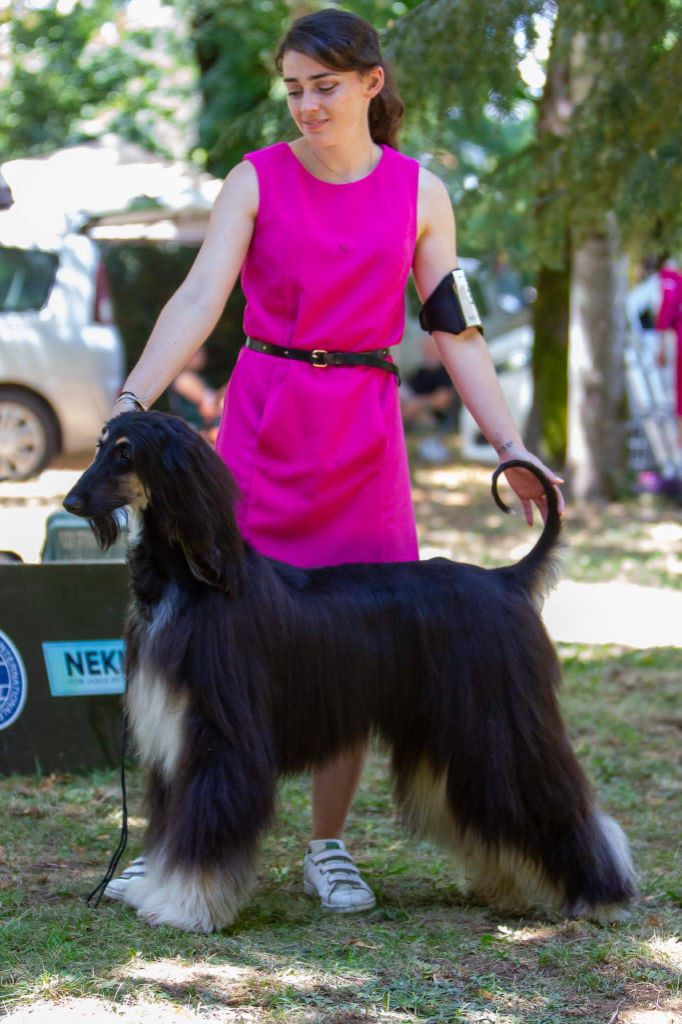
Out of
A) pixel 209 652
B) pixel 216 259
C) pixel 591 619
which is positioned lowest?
pixel 591 619

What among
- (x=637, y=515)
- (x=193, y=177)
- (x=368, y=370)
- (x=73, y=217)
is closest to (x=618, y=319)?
(x=637, y=515)

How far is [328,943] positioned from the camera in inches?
111

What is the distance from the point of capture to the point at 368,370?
2998 millimetres

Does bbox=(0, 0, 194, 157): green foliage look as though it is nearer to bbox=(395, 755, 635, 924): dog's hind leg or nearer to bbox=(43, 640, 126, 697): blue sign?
bbox=(43, 640, 126, 697): blue sign

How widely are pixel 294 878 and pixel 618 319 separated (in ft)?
25.0

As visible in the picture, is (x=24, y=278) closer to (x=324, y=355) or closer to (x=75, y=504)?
(x=324, y=355)

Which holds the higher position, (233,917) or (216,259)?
(216,259)

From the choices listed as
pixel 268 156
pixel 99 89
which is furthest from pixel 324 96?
pixel 99 89

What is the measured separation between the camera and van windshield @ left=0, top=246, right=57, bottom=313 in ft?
35.2

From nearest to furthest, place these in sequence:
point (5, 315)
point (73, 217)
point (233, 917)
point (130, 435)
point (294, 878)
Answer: point (130, 435) < point (233, 917) < point (294, 878) < point (5, 315) < point (73, 217)

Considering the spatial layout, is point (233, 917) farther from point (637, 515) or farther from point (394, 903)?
point (637, 515)

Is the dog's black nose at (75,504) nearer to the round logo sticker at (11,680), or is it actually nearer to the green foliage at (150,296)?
the round logo sticker at (11,680)

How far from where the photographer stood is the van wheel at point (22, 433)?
10.5 metres

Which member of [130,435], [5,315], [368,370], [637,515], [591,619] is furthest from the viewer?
[5,315]
